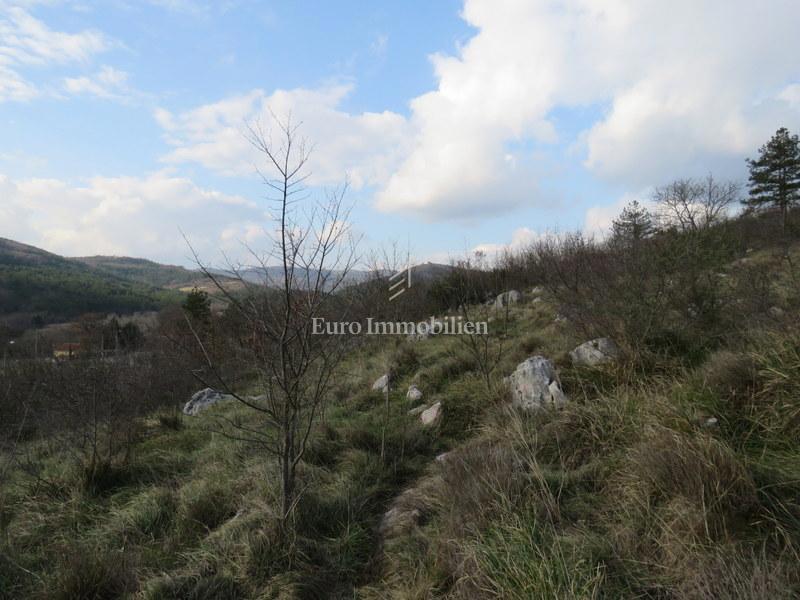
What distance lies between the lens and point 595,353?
17.0 feet

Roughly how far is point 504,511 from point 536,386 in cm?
218

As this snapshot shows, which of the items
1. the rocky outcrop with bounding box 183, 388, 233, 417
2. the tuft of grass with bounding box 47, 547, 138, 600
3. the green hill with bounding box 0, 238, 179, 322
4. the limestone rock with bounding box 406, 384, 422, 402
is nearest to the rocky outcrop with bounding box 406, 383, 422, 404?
the limestone rock with bounding box 406, 384, 422, 402

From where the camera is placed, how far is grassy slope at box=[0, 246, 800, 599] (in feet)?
6.83

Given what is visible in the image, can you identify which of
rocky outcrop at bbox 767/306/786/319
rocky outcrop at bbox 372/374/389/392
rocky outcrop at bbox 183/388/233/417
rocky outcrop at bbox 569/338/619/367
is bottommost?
rocky outcrop at bbox 183/388/233/417

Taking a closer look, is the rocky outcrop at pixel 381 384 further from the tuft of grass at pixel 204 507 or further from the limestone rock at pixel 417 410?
the tuft of grass at pixel 204 507

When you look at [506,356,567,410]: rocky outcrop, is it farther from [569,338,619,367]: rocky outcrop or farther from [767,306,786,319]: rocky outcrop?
[767,306,786,319]: rocky outcrop

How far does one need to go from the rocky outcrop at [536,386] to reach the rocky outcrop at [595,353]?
2.20ft

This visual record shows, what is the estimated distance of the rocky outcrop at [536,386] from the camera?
4391mm

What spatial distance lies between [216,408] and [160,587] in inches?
231

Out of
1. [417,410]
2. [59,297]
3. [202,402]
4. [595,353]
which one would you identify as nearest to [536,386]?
[595,353]

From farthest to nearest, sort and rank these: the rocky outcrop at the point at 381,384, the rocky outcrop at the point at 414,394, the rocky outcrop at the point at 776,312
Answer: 1. the rocky outcrop at the point at 381,384
2. the rocky outcrop at the point at 414,394
3. the rocky outcrop at the point at 776,312

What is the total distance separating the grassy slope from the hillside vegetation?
14mm

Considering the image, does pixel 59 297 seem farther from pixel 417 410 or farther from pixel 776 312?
pixel 776 312

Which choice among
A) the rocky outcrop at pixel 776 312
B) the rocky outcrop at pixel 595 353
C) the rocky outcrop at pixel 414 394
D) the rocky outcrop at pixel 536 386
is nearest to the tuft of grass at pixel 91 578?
the rocky outcrop at pixel 536 386
